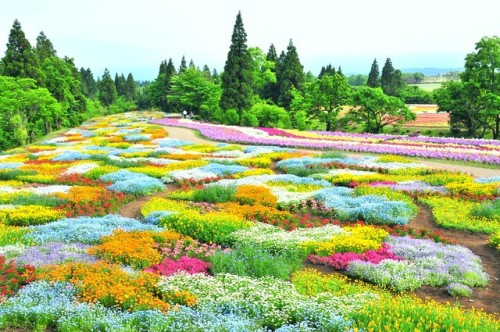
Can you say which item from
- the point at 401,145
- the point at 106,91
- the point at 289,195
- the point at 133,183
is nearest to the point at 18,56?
the point at 133,183

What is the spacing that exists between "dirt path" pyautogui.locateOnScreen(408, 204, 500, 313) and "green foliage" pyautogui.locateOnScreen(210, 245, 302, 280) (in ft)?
9.73

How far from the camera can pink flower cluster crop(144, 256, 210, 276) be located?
32.6ft

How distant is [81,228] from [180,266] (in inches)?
172

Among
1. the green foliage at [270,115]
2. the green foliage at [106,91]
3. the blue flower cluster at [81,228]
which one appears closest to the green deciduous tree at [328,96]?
the green foliage at [270,115]

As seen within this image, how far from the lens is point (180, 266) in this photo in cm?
1031

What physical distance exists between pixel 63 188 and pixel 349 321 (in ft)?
52.5

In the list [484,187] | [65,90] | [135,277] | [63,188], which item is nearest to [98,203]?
[63,188]

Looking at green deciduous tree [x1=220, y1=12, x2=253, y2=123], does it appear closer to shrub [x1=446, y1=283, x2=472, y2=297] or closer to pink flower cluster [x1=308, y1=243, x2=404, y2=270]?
pink flower cluster [x1=308, y1=243, x2=404, y2=270]

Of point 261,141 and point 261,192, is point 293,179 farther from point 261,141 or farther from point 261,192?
point 261,141

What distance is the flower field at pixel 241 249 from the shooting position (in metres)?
7.47

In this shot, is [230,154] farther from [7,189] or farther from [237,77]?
[237,77]

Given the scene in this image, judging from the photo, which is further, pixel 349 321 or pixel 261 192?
pixel 261 192

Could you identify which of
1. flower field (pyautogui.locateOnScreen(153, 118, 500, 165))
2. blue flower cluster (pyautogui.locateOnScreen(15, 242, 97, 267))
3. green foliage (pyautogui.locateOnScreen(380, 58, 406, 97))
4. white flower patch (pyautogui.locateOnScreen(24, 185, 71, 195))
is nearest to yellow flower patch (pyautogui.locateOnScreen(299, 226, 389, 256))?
blue flower cluster (pyautogui.locateOnScreen(15, 242, 97, 267))

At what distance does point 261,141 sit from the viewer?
3722 cm
